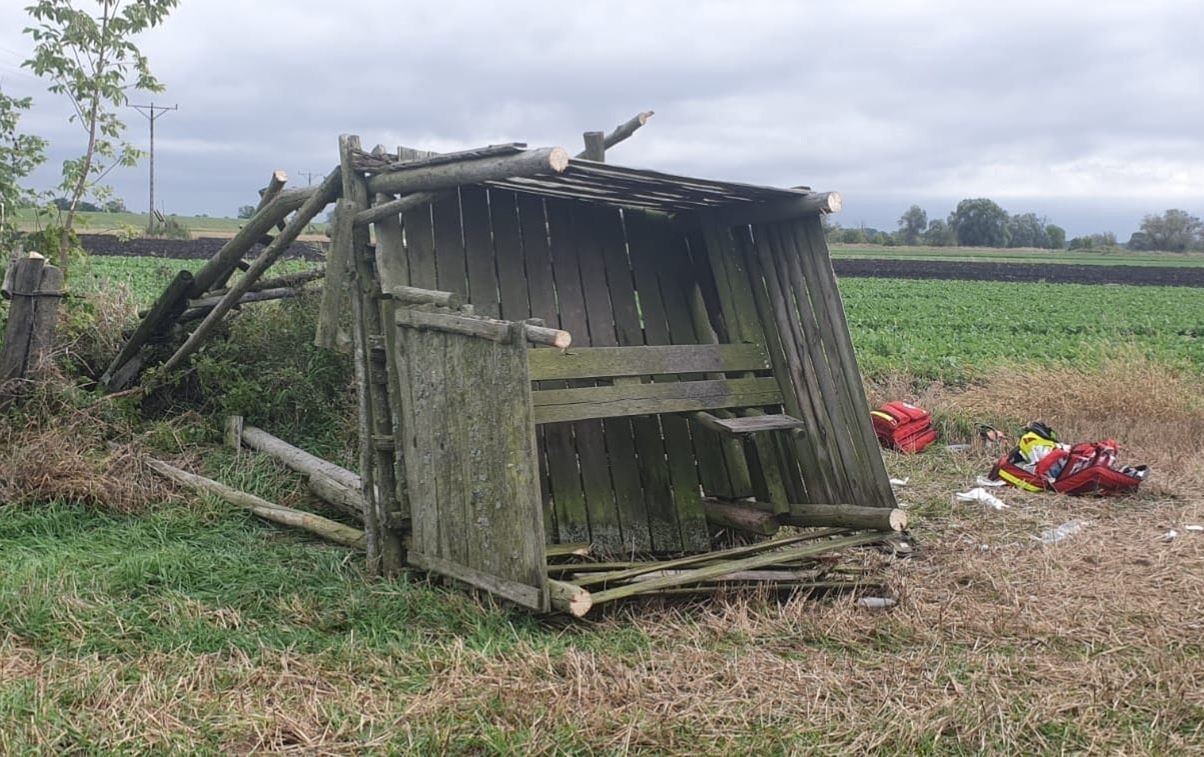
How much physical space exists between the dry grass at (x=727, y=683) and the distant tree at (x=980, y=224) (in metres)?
82.8

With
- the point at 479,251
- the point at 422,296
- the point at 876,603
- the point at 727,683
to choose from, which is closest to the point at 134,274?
the point at 479,251

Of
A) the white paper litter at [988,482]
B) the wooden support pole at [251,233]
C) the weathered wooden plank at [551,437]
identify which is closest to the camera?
the weathered wooden plank at [551,437]

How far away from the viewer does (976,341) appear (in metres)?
18.9

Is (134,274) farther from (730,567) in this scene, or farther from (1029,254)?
(1029,254)

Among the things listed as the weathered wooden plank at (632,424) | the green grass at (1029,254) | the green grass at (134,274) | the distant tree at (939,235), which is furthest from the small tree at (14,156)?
the distant tree at (939,235)

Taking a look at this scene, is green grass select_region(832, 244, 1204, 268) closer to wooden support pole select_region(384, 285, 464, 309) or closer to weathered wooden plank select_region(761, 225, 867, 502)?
weathered wooden plank select_region(761, 225, 867, 502)

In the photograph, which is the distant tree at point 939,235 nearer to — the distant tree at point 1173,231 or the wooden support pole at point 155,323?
the distant tree at point 1173,231

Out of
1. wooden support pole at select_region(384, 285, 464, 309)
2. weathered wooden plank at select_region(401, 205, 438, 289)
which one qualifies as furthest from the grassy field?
weathered wooden plank at select_region(401, 205, 438, 289)

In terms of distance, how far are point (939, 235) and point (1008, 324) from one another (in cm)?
6459

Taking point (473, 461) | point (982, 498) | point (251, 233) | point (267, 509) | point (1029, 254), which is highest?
point (1029, 254)

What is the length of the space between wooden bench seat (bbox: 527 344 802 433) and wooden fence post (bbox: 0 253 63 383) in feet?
13.0

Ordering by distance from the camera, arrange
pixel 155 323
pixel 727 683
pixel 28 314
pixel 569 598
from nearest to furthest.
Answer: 1. pixel 727 683
2. pixel 569 598
3. pixel 28 314
4. pixel 155 323

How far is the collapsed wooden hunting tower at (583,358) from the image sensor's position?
463cm

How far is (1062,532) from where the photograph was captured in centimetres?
662
